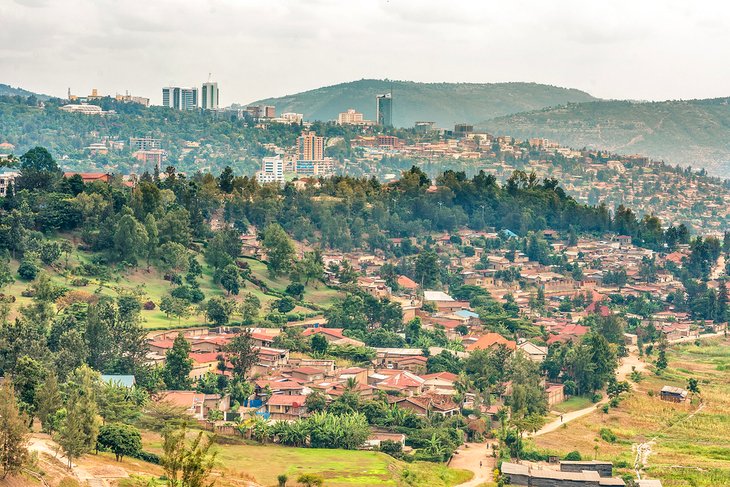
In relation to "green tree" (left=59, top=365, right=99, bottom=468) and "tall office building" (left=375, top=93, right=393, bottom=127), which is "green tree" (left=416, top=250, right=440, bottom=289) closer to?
"green tree" (left=59, top=365, right=99, bottom=468)

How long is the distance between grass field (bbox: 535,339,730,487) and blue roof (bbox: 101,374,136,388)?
38.1 feet

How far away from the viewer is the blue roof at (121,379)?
112 ft

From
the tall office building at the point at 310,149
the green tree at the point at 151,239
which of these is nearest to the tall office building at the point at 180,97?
the tall office building at the point at 310,149

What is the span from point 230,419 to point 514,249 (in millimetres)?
31864

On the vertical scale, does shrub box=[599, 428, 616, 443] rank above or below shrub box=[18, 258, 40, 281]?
below

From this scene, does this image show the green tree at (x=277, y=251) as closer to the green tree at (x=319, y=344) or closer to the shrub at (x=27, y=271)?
the green tree at (x=319, y=344)

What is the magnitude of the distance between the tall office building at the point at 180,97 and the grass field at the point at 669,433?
363ft

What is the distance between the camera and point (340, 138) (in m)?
116

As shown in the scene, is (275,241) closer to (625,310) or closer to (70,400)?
(625,310)

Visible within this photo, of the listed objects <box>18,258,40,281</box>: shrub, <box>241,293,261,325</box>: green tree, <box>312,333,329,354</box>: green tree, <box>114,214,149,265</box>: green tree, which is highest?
<box>114,214,149,265</box>: green tree

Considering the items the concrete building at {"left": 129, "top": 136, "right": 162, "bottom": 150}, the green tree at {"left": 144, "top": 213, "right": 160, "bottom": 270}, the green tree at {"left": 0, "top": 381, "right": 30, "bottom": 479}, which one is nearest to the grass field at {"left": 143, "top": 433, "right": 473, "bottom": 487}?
the green tree at {"left": 0, "top": 381, "right": 30, "bottom": 479}

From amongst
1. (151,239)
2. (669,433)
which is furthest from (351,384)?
(151,239)

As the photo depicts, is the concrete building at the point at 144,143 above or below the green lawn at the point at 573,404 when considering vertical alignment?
above

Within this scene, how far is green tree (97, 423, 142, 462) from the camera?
28.4 meters
